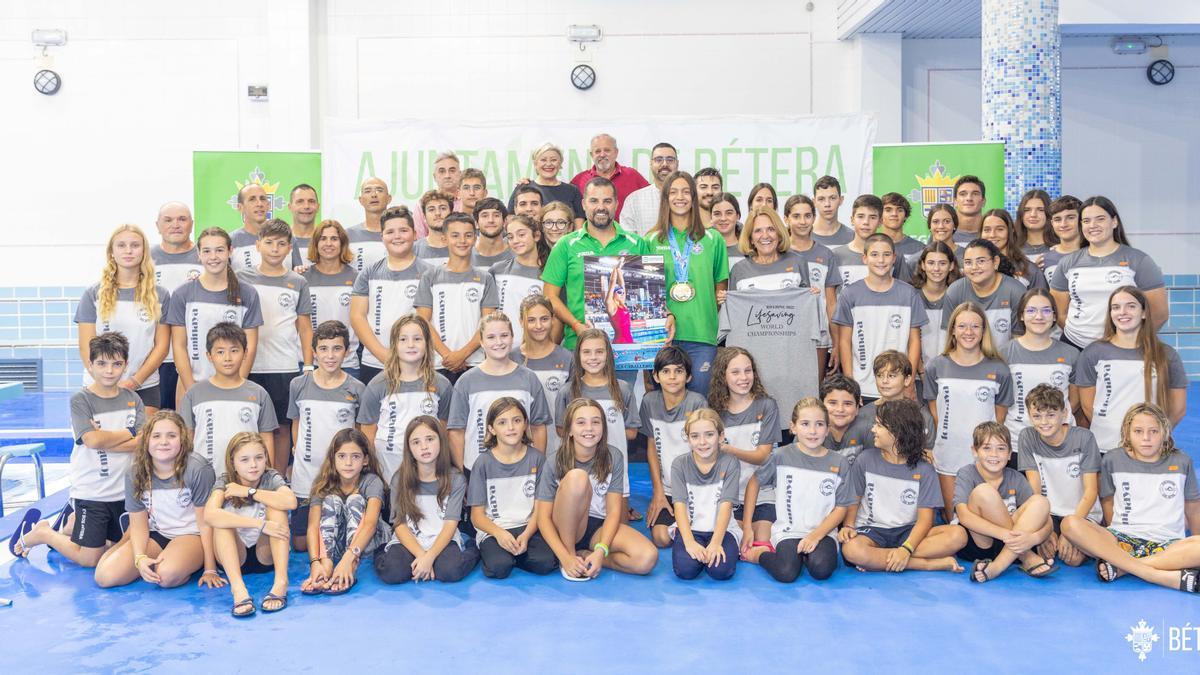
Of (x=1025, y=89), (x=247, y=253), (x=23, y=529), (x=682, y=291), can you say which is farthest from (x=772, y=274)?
(x=23, y=529)

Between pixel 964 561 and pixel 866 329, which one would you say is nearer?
pixel 964 561

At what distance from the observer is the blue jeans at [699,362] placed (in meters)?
6.60

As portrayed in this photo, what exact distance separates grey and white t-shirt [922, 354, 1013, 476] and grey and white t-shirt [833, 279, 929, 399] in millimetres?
356

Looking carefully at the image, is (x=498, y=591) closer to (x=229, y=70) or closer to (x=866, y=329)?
(x=866, y=329)

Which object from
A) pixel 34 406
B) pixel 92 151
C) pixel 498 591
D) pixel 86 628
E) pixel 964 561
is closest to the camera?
pixel 86 628

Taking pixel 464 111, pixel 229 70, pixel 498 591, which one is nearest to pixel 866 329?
pixel 498 591

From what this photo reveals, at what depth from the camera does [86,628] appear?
493 centimetres

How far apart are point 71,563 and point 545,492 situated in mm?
2845

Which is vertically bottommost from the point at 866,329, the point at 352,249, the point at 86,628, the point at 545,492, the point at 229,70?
the point at 86,628

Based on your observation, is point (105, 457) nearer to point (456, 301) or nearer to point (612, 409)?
point (456, 301)

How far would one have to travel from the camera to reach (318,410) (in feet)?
20.0

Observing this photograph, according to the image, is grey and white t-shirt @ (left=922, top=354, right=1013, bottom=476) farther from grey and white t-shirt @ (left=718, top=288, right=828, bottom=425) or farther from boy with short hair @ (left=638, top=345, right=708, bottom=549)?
boy with short hair @ (left=638, top=345, right=708, bottom=549)

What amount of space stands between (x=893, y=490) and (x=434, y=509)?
2.60m

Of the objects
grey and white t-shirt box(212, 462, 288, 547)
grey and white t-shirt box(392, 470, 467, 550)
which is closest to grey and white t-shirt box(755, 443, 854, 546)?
grey and white t-shirt box(392, 470, 467, 550)
